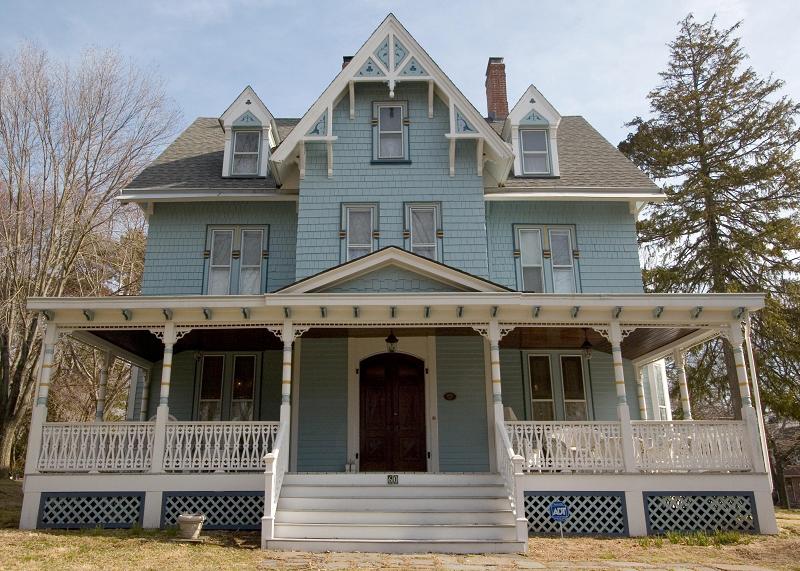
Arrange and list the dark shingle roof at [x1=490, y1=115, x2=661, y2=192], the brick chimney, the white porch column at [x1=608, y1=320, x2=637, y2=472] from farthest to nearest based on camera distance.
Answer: the brick chimney
the dark shingle roof at [x1=490, y1=115, x2=661, y2=192]
the white porch column at [x1=608, y1=320, x2=637, y2=472]

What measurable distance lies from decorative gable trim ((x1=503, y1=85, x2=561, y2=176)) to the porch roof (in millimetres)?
5168

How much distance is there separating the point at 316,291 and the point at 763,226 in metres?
Result: 16.1

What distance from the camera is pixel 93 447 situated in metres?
11.0

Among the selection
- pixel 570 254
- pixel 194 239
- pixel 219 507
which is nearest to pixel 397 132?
pixel 570 254

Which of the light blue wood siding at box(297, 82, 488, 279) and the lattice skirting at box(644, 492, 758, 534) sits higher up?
the light blue wood siding at box(297, 82, 488, 279)

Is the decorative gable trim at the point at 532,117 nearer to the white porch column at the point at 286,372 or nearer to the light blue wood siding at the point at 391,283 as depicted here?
the light blue wood siding at the point at 391,283

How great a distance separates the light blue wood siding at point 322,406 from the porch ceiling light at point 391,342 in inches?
37.2

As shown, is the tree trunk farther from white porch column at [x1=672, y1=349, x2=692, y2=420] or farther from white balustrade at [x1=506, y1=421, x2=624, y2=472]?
white porch column at [x1=672, y1=349, x2=692, y2=420]

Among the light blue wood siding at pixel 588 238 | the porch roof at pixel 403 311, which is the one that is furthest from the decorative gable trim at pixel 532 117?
the porch roof at pixel 403 311

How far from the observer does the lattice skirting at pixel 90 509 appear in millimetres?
10742

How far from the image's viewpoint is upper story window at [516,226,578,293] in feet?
47.8

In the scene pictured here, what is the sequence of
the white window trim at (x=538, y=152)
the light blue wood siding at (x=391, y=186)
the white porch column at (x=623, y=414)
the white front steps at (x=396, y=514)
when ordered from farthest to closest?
1. the white window trim at (x=538, y=152)
2. the light blue wood siding at (x=391, y=186)
3. the white porch column at (x=623, y=414)
4. the white front steps at (x=396, y=514)

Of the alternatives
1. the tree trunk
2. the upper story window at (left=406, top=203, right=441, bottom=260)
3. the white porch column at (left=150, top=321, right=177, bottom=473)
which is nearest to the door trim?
the upper story window at (left=406, top=203, right=441, bottom=260)

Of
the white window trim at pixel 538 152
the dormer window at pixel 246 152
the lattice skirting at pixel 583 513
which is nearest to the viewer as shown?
the lattice skirting at pixel 583 513
